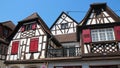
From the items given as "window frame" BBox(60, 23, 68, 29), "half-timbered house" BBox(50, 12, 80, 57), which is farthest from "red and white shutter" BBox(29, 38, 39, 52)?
"window frame" BBox(60, 23, 68, 29)

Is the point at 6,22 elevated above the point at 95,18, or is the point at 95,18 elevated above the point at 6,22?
the point at 6,22

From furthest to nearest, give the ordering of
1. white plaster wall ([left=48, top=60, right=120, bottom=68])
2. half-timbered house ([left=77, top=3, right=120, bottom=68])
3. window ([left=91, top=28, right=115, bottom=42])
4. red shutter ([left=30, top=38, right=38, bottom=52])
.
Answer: red shutter ([left=30, top=38, right=38, bottom=52])
window ([left=91, top=28, right=115, bottom=42])
half-timbered house ([left=77, top=3, right=120, bottom=68])
white plaster wall ([left=48, top=60, right=120, bottom=68])

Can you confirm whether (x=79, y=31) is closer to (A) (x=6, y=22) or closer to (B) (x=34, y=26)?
(B) (x=34, y=26)

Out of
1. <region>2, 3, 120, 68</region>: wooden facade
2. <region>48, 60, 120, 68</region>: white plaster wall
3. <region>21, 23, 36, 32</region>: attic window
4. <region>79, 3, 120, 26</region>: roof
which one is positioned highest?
<region>79, 3, 120, 26</region>: roof

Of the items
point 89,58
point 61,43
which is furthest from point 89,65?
point 61,43

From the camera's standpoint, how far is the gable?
24134mm

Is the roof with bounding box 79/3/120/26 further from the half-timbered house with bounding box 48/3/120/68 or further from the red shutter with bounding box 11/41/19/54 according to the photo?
the red shutter with bounding box 11/41/19/54

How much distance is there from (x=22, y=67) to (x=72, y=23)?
1088 centimetres

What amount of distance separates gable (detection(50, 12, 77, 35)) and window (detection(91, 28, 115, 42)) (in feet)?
28.2

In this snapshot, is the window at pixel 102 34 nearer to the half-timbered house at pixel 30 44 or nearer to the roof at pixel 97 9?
the roof at pixel 97 9

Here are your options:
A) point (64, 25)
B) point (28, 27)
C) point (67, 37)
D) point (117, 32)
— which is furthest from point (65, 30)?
point (117, 32)

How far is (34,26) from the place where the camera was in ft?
62.3

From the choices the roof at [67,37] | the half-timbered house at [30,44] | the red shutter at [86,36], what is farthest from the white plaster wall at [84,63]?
the roof at [67,37]

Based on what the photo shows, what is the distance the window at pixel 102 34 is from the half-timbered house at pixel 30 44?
16.6ft
